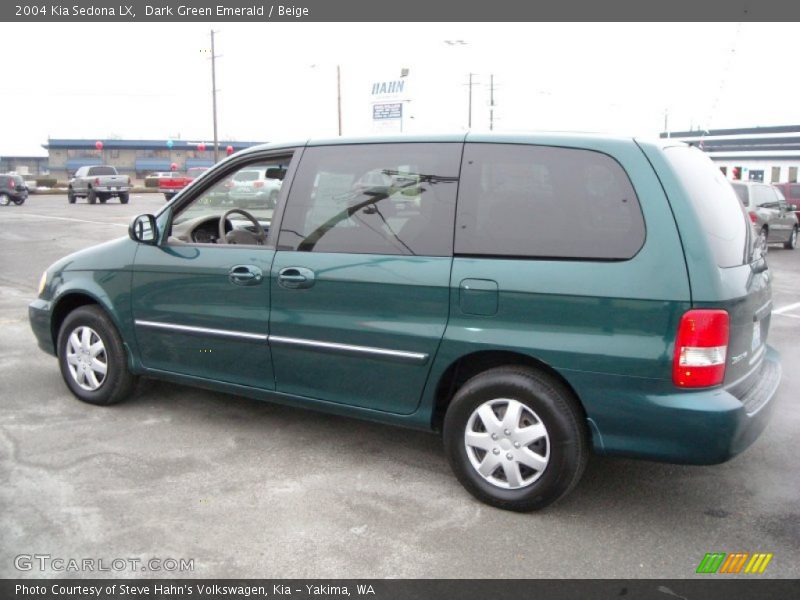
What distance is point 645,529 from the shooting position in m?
3.58

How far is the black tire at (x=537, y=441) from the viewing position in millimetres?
3520

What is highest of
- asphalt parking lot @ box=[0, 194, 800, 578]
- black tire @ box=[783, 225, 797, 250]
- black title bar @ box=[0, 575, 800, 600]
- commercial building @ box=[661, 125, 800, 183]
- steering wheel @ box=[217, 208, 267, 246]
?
commercial building @ box=[661, 125, 800, 183]

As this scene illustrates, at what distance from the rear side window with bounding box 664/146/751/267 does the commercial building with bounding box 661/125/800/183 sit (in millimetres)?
49543

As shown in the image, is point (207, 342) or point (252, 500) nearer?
point (252, 500)

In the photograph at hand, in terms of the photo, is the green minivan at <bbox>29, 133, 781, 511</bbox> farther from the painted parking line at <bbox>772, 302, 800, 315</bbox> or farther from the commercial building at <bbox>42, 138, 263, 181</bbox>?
the commercial building at <bbox>42, 138, 263, 181</bbox>

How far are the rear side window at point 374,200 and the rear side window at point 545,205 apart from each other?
0.42ft

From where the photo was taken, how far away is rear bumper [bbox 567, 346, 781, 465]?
3275 mm

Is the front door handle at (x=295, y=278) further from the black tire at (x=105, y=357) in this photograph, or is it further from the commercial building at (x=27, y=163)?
the commercial building at (x=27, y=163)

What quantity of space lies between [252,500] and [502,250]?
70.5 inches

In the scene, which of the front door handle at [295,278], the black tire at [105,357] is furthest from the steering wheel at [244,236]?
the black tire at [105,357]

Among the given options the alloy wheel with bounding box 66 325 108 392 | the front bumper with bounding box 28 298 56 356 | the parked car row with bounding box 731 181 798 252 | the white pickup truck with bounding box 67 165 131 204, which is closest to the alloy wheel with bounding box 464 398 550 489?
the alloy wheel with bounding box 66 325 108 392

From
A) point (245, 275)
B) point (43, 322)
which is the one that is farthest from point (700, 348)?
point (43, 322)

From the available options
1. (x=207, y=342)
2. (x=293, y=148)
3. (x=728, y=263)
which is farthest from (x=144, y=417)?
(x=728, y=263)

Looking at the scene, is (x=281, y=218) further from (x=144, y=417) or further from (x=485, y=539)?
(x=485, y=539)
